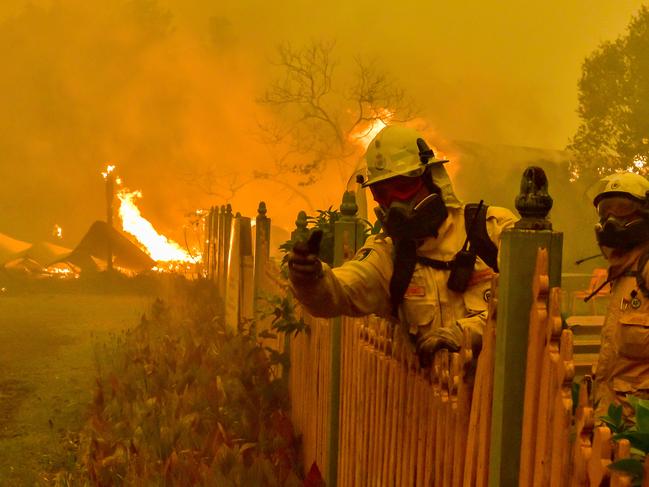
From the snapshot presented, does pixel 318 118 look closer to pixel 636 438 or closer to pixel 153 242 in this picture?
pixel 153 242

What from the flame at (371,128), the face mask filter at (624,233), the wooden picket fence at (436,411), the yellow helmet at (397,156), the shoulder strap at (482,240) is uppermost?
the flame at (371,128)

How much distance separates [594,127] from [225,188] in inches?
636

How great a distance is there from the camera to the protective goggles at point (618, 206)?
3545 mm

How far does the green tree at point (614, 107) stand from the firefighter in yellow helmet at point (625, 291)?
740 inches

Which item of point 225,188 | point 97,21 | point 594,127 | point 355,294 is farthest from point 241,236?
point 97,21

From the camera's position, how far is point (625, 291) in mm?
3512

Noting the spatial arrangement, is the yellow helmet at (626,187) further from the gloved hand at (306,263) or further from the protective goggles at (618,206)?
the gloved hand at (306,263)

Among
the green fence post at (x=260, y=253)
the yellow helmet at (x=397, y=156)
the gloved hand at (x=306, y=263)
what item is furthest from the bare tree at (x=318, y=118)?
the gloved hand at (x=306, y=263)

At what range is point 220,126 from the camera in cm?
3312

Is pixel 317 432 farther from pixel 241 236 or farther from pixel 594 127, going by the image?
pixel 594 127

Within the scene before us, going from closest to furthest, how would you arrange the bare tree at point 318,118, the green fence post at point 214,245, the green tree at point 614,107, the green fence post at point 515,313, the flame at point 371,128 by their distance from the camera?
the green fence post at point 515,313 → the green fence post at point 214,245 → the green tree at point 614,107 → the flame at point 371,128 → the bare tree at point 318,118

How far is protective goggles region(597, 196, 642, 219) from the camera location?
3.54 meters

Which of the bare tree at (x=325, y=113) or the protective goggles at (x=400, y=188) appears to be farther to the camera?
the bare tree at (x=325, y=113)

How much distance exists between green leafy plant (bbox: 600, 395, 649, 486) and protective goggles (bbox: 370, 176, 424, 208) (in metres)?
1.44
